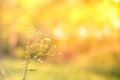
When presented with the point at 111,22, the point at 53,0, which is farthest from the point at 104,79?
the point at 53,0

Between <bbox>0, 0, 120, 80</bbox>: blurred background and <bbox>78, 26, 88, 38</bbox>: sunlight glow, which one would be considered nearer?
<bbox>0, 0, 120, 80</bbox>: blurred background

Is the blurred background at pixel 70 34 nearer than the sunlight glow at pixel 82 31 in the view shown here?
Yes

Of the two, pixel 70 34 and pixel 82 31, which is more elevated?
pixel 70 34

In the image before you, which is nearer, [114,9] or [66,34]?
[114,9]

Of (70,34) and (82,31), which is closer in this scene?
(82,31)

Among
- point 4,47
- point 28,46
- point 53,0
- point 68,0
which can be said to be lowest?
point 28,46

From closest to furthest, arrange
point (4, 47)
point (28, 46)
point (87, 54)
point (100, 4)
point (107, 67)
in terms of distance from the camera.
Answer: point (28, 46), point (100, 4), point (107, 67), point (87, 54), point (4, 47)

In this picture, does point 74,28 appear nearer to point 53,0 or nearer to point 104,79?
point 53,0

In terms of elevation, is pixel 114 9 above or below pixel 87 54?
below
